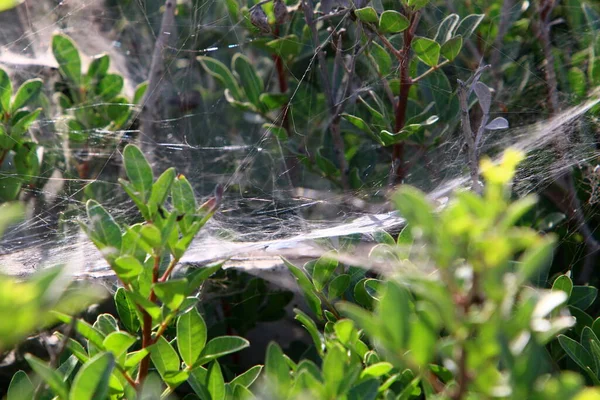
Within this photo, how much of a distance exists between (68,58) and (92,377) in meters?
1.83

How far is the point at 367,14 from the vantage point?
5.60ft

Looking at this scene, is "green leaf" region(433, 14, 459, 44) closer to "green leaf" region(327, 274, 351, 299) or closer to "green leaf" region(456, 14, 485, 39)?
"green leaf" region(456, 14, 485, 39)

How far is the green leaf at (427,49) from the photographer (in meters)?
1.83

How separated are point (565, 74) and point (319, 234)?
1.27m

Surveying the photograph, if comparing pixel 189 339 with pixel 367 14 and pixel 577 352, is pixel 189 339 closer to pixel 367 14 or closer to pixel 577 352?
pixel 577 352

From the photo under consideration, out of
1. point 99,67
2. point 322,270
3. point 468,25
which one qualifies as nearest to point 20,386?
point 322,270

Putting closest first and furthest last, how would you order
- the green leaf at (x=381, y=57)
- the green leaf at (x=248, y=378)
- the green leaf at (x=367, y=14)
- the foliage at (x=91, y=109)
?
the green leaf at (x=248, y=378)
the green leaf at (x=367, y=14)
the green leaf at (x=381, y=57)
the foliage at (x=91, y=109)

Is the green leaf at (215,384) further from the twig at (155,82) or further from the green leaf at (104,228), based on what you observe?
the twig at (155,82)

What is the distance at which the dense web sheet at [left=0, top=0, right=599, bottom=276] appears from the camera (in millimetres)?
1868

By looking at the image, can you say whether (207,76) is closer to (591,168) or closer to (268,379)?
(591,168)

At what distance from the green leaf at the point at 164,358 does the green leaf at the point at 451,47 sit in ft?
3.99

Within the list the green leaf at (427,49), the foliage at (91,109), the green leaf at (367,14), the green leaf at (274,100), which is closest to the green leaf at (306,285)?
the green leaf at (367,14)

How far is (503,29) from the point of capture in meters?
2.36

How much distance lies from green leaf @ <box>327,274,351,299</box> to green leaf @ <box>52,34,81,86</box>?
5.05ft
